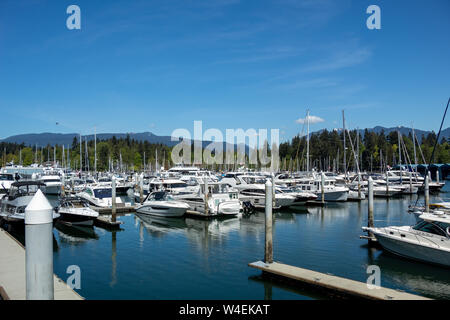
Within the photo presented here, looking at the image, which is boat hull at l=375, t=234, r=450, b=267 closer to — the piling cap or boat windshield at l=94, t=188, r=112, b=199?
the piling cap

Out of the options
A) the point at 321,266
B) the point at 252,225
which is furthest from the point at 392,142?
the point at 321,266

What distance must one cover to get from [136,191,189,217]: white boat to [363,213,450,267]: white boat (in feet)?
57.3

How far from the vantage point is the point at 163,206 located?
31.4 meters

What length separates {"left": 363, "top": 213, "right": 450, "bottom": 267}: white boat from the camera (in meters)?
16.2

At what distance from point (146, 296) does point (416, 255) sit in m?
12.8

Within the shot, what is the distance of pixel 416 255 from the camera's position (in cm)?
1697

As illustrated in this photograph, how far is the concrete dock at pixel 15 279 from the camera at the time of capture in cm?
1053

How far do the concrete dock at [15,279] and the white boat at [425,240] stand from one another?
14.8 m

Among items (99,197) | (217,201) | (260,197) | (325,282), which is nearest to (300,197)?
(260,197)

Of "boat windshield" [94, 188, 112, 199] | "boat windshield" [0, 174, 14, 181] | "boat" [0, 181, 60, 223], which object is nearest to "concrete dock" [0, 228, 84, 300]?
"boat" [0, 181, 60, 223]

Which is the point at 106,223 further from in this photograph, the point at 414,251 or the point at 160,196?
the point at 414,251

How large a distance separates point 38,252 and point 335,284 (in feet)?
34.9

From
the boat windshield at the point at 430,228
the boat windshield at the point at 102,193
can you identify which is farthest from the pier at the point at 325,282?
the boat windshield at the point at 102,193
